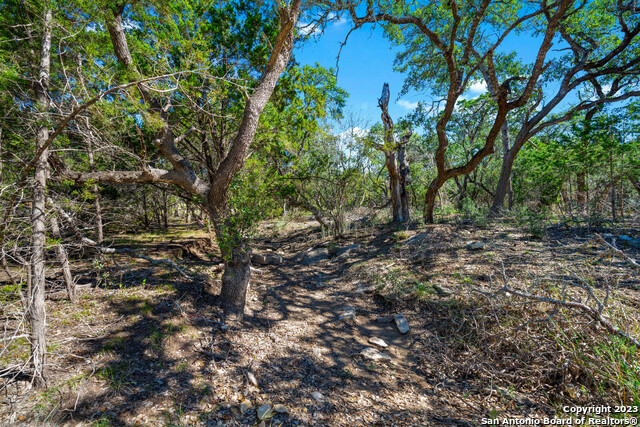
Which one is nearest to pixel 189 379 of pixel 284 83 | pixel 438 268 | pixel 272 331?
pixel 272 331

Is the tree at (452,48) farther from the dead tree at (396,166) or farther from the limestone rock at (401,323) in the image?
the limestone rock at (401,323)

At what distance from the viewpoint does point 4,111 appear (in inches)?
118

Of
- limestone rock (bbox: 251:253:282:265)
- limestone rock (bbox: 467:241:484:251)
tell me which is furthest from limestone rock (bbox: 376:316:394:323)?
limestone rock (bbox: 251:253:282:265)

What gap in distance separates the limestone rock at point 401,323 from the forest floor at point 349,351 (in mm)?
103

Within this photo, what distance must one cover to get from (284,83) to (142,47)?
2771 mm

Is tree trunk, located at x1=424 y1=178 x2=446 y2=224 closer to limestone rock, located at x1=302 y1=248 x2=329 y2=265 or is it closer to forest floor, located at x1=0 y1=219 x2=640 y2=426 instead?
forest floor, located at x1=0 y1=219 x2=640 y2=426

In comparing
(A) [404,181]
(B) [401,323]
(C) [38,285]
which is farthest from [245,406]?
(A) [404,181]

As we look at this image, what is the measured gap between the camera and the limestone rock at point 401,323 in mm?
3730

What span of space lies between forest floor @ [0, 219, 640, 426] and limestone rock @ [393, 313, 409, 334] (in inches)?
4.1

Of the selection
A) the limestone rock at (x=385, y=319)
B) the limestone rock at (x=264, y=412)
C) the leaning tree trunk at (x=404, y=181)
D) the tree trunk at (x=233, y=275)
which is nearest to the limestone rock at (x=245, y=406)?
the limestone rock at (x=264, y=412)

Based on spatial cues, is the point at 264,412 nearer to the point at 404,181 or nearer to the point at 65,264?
the point at 65,264

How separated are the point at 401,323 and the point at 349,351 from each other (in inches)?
40.0

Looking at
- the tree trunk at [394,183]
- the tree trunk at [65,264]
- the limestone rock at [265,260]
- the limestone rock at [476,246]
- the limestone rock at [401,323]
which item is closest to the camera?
the tree trunk at [65,264]

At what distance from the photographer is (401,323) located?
152 inches
